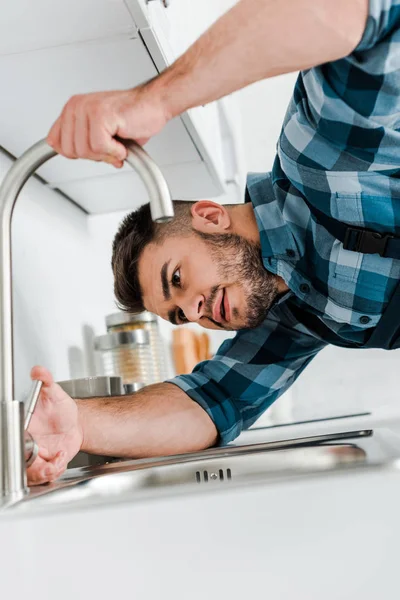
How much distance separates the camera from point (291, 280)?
1270mm

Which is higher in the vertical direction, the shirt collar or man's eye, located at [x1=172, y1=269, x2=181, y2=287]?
the shirt collar

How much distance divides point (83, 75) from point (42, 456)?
1.77 feet

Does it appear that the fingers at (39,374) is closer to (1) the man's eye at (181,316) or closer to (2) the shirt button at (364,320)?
(1) the man's eye at (181,316)

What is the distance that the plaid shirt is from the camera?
89 centimetres

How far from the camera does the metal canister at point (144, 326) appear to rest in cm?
162

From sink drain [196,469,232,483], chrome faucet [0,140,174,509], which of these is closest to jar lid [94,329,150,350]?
sink drain [196,469,232,483]

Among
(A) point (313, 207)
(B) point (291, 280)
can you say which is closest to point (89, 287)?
(B) point (291, 280)

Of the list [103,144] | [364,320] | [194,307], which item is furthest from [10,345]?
[364,320]

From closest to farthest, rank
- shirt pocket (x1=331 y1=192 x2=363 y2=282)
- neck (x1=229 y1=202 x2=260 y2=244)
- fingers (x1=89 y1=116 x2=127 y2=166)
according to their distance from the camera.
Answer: fingers (x1=89 y1=116 x2=127 y2=166)
shirt pocket (x1=331 y1=192 x2=363 y2=282)
neck (x1=229 y1=202 x2=260 y2=244)

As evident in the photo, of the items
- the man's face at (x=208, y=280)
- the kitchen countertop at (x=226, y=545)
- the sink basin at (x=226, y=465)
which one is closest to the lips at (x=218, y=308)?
the man's face at (x=208, y=280)

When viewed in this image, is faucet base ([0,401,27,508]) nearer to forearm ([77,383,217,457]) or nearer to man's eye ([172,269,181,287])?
forearm ([77,383,217,457])

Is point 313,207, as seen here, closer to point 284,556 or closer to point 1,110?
point 1,110

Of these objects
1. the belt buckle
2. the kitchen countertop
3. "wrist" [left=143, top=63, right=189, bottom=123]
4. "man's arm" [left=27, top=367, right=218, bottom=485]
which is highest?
"wrist" [left=143, top=63, right=189, bottom=123]

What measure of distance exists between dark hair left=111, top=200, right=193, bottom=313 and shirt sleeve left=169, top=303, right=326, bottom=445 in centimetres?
18
